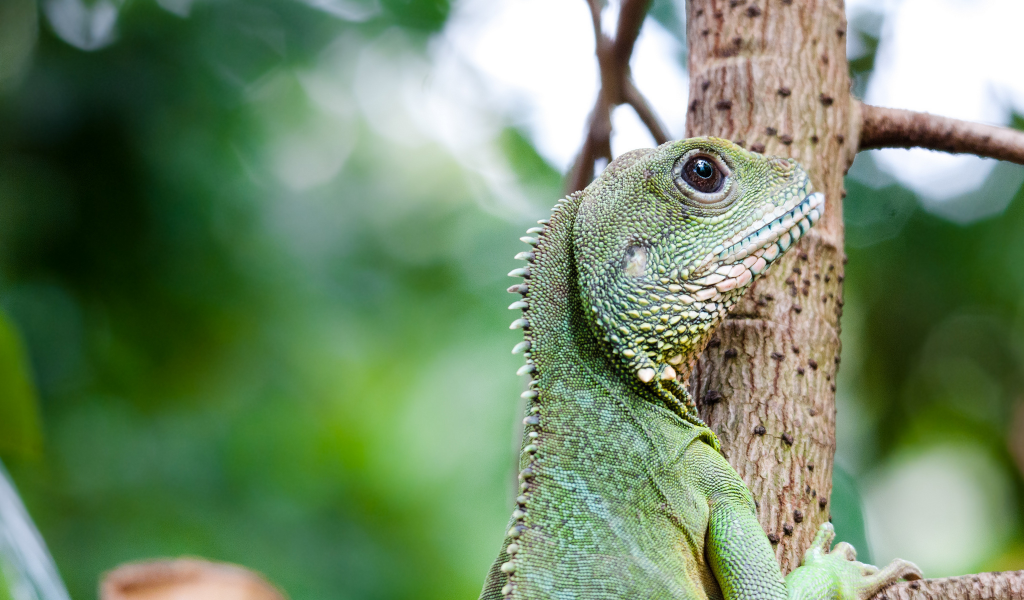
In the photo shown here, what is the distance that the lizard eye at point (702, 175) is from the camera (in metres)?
3.01

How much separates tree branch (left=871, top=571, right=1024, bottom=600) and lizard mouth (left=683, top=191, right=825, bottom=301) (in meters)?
1.22

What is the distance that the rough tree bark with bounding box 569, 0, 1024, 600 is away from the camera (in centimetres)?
289

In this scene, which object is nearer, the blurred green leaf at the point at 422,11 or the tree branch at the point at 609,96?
the tree branch at the point at 609,96

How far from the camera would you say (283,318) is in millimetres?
12477

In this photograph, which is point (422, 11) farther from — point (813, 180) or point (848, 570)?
point (848, 570)

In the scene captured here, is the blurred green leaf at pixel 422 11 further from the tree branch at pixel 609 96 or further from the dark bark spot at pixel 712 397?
the dark bark spot at pixel 712 397

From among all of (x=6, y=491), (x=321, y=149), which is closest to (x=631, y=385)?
(x=6, y=491)

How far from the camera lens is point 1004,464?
10.3 metres

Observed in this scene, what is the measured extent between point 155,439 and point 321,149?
560 centimetres

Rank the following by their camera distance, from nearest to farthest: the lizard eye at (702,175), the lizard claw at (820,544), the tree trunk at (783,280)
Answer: the lizard claw at (820,544) → the tree trunk at (783,280) → the lizard eye at (702,175)

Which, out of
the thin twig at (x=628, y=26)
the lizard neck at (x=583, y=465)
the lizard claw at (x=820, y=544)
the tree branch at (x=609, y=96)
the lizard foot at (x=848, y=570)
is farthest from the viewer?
the tree branch at (x=609, y=96)

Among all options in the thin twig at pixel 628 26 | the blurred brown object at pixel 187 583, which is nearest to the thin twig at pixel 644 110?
the thin twig at pixel 628 26

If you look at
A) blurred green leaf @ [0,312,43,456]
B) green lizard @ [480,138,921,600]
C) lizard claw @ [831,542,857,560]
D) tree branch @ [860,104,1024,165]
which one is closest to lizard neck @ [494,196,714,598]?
green lizard @ [480,138,921,600]

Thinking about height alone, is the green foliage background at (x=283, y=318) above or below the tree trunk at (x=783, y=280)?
above
